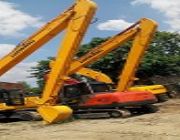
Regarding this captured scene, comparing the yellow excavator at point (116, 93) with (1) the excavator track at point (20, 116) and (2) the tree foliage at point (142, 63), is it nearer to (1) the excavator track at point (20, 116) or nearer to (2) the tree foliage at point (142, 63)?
(1) the excavator track at point (20, 116)

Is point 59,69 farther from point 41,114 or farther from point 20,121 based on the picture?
point 20,121

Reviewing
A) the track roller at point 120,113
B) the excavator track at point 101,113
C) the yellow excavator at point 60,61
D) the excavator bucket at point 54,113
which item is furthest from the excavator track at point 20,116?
the track roller at point 120,113

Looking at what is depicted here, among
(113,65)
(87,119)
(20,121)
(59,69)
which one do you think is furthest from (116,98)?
(113,65)

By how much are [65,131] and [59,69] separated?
4345mm

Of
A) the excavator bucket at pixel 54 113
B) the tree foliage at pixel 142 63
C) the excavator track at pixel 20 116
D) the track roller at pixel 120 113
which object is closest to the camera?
the excavator bucket at pixel 54 113

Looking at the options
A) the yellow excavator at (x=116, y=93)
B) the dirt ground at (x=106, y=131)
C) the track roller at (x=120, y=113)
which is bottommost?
the dirt ground at (x=106, y=131)

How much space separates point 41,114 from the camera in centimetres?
1994

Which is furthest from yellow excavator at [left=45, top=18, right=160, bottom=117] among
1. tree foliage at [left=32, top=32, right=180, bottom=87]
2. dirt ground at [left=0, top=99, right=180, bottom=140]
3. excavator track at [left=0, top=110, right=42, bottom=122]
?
tree foliage at [left=32, top=32, right=180, bottom=87]

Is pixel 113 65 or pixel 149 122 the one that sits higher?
pixel 113 65

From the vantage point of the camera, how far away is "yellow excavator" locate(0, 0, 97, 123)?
1980 cm

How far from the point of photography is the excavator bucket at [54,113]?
1911cm

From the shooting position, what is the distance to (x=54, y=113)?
19.2 m

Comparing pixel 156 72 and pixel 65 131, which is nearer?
pixel 65 131

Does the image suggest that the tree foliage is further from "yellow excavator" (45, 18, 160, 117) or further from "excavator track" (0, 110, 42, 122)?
"excavator track" (0, 110, 42, 122)
